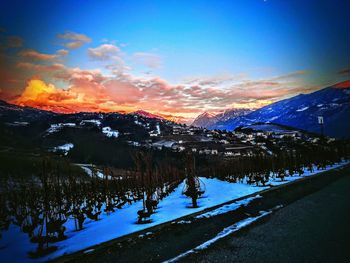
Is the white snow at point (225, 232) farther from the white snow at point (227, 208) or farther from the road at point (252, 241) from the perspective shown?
the white snow at point (227, 208)

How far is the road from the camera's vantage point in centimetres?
353

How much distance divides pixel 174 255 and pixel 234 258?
949 millimetres

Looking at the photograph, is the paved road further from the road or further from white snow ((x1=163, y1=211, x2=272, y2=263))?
white snow ((x1=163, y1=211, x2=272, y2=263))

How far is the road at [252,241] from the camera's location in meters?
3.53

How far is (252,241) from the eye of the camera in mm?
4102

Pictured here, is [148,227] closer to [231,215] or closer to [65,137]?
[231,215]

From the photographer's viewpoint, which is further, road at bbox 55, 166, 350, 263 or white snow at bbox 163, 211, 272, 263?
white snow at bbox 163, 211, 272, 263

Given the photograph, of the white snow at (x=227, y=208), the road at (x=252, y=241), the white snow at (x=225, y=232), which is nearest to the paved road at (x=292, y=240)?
the road at (x=252, y=241)

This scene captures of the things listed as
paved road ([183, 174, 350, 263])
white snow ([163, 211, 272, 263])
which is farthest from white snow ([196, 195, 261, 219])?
paved road ([183, 174, 350, 263])

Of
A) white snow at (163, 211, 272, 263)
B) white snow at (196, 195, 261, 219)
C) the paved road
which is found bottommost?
white snow at (196, 195, 261, 219)

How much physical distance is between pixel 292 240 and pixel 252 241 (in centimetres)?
68

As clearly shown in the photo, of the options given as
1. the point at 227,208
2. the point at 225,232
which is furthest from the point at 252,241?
the point at 227,208

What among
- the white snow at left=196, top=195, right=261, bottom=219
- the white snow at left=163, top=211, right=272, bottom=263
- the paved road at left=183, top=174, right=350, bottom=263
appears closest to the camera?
the paved road at left=183, top=174, right=350, bottom=263

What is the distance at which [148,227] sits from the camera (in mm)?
5172
